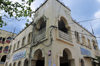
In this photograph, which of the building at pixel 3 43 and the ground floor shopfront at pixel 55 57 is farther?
the building at pixel 3 43

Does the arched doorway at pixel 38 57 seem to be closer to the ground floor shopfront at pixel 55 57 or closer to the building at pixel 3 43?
the ground floor shopfront at pixel 55 57

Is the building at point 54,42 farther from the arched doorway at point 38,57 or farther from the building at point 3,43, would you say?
the building at point 3,43

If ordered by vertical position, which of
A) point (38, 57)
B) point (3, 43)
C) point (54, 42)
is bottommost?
point (38, 57)

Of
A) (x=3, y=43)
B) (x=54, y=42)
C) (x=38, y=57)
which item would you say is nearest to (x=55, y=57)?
(x=54, y=42)

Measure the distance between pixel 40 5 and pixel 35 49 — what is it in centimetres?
606

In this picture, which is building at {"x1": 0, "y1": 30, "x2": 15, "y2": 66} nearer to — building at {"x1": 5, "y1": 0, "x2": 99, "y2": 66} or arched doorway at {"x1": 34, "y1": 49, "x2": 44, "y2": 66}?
building at {"x1": 5, "y1": 0, "x2": 99, "y2": 66}

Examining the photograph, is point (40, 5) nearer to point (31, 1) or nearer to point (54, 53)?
point (31, 1)

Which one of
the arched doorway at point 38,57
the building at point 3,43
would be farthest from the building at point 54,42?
the building at point 3,43

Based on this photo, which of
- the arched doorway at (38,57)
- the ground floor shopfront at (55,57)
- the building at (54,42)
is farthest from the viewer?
the arched doorway at (38,57)

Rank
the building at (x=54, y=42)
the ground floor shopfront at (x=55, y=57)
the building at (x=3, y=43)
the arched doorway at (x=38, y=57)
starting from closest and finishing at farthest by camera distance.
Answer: the ground floor shopfront at (x=55, y=57) < the building at (x=54, y=42) < the arched doorway at (x=38, y=57) < the building at (x=3, y=43)

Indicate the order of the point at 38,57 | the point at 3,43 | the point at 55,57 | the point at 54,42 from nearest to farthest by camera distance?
1. the point at 55,57
2. the point at 54,42
3. the point at 38,57
4. the point at 3,43

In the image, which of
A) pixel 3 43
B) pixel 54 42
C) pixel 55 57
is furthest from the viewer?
pixel 3 43

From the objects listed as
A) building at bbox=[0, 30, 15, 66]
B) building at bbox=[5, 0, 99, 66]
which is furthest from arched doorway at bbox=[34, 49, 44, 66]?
building at bbox=[0, 30, 15, 66]

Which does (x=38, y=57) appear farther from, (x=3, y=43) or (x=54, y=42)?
(x=3, y=43)
